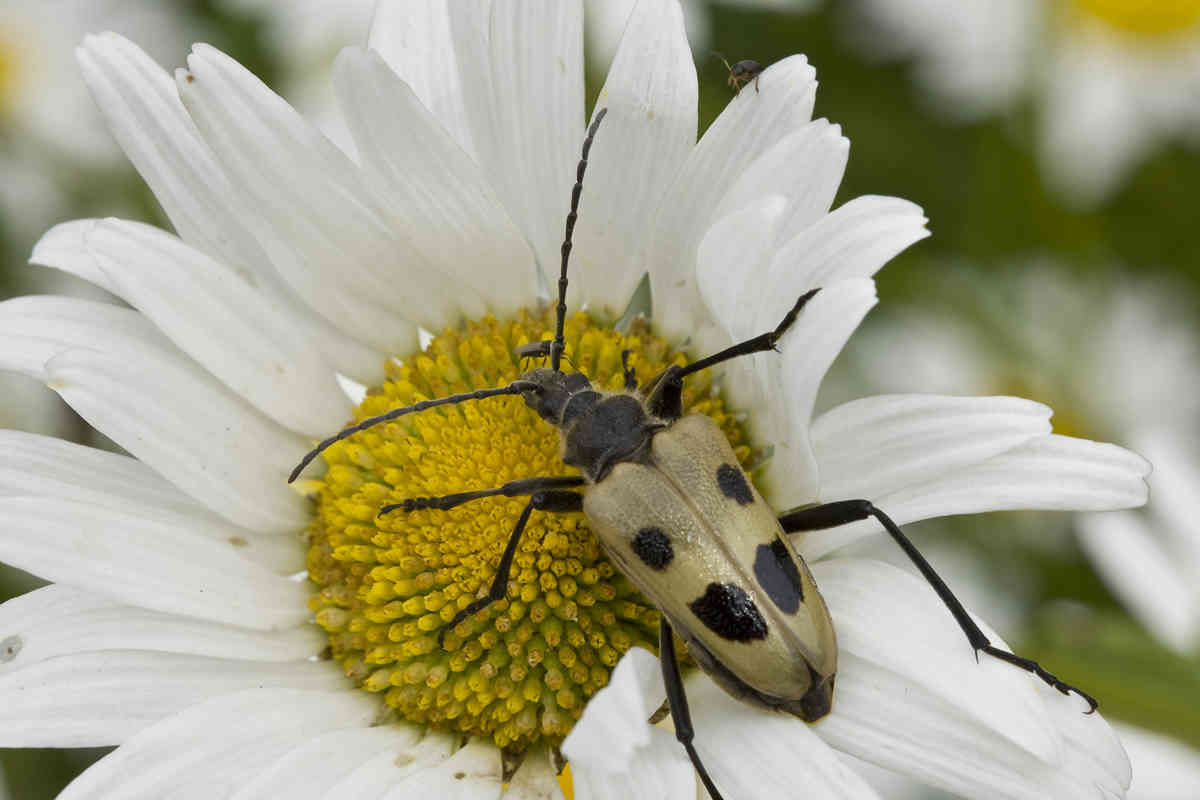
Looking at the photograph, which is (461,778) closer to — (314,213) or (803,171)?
(314,213)

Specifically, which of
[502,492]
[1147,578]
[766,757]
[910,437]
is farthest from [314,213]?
[1147,578]

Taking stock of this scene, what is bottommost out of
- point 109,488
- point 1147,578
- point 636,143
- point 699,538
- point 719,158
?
point 1147,578

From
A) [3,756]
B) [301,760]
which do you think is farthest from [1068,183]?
[3,756]

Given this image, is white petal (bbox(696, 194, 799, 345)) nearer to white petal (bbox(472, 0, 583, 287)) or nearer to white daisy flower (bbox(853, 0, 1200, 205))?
white petal (bbox(472, 0, 583, 287))

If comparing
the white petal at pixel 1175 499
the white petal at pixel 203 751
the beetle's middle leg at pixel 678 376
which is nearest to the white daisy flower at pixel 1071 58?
the white petal at pixel 1175 499

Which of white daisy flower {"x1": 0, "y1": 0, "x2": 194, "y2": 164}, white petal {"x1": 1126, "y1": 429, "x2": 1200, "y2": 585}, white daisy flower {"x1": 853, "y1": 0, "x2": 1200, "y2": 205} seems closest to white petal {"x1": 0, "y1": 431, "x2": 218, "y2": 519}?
white petal {"x1": 1126, "y1": 429, "x2": 1200, "y2": 585}
